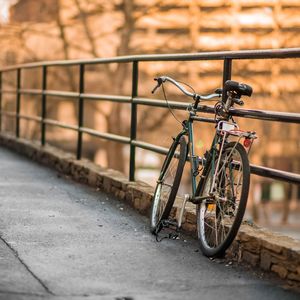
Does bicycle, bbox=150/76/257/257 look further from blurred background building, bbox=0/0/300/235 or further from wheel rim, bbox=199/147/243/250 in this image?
blurred background building, bbox=0/0/300/235

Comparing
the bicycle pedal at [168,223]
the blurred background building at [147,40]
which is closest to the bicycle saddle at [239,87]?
the bicycle pedal at [168,223]

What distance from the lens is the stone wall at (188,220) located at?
4.83 metres

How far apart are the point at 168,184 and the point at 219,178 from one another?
1.00 m

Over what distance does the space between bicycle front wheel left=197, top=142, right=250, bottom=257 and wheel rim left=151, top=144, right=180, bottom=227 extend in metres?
0.61

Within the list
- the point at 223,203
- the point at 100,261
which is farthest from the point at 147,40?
the point at 100,261

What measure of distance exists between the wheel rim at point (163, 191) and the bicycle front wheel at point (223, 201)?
607mm

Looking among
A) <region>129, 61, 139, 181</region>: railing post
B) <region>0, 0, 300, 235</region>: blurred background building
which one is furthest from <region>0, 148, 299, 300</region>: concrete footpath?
<region>0, 0, 300, 235</region>: blurred background building

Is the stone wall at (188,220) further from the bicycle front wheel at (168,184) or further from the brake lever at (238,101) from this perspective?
the brake lever at (238,101)

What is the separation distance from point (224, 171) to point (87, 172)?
4.23 metres

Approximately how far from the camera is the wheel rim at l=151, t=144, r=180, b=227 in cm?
636

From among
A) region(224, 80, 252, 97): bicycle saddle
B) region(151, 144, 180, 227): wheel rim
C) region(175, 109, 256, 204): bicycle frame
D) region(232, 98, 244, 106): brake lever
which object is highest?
region(224, 80, 252, 97): bicycle saddle

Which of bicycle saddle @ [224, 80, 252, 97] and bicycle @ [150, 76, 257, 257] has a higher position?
bicycle saddle @ [224, 80, 252, 97]

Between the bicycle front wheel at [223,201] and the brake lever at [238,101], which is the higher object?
the brake lever at [238,101]

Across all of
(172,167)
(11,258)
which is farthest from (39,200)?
(11,258)
